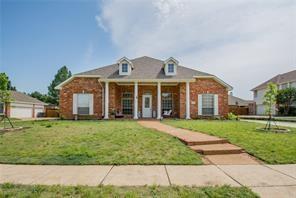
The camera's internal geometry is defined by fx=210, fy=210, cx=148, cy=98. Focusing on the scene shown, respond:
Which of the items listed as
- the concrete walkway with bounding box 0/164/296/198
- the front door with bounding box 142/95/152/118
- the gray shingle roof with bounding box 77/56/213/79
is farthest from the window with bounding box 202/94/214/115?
the concrete walkway with bounding box 0/164/296/198

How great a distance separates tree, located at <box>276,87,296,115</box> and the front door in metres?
18.0

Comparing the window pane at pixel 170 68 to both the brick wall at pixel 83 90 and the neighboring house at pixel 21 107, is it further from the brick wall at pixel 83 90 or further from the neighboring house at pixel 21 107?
the neighboring house at pixel 21 107

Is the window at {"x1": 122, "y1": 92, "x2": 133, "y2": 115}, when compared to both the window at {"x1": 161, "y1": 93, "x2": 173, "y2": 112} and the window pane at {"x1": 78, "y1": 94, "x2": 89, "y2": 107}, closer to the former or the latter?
the window at {"x1": 161, "y1": 93, "x2": 173, "y2": 112}

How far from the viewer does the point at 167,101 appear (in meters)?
21.8

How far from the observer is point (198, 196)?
316 centimetres

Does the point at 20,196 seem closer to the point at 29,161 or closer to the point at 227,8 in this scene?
the point at 29,161

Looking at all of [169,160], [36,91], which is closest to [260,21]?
[169,160]

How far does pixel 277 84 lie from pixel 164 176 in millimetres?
36599

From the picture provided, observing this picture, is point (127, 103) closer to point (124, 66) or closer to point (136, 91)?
point (136, 91)

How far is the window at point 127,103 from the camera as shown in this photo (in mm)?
21656

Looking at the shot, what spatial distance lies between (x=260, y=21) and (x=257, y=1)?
2701mm

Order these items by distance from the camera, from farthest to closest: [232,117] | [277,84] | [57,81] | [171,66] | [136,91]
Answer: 1. [57,81]
2. [277,84]
3. [171,66]
4. [136,91]
5. [232,117]

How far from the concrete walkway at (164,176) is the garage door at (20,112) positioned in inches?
1095

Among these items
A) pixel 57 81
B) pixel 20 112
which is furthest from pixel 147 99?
pixel 57 81
